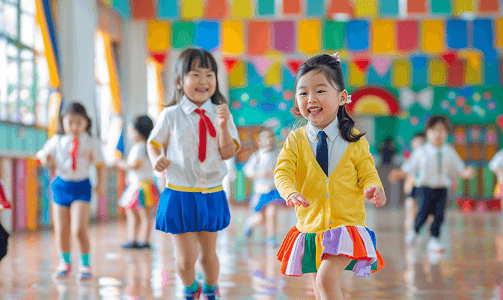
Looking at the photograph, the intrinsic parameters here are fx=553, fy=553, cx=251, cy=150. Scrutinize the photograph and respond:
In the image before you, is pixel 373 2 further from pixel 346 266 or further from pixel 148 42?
pixel 346 266

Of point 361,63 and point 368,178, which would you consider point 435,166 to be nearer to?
point 368,178

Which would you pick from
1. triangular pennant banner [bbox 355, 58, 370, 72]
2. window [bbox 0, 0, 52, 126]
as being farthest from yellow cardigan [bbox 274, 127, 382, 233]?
triangular pennant banner [bbox 355, 58, 370, 72]

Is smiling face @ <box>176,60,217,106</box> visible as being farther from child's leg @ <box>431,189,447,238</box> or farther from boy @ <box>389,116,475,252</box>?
child's leg @ <box>431,189,447,238</box>

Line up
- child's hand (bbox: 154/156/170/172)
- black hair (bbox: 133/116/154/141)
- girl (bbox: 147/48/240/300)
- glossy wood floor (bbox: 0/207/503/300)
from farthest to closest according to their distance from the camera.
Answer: black hair (bbox: 133/116/154/141), glossy wood floor (bbox: 0/207/503/300), girl (bbox: 147/48/240/300), child's hand (bbox: 154/156/170/172)

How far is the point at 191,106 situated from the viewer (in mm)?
2496

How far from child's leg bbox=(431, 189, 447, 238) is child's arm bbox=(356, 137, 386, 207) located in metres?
3.31

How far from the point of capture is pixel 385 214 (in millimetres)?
9875

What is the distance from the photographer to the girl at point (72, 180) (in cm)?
347

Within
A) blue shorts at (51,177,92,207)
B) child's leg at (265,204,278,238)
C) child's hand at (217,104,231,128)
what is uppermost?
child's hand at (217,104,231,128)

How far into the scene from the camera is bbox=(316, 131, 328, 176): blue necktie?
1.89 metres

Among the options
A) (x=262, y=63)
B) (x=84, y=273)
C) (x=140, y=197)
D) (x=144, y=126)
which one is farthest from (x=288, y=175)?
(x=262, y=63)

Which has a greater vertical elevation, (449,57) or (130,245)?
(449,57)

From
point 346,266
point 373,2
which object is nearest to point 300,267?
point 346,266

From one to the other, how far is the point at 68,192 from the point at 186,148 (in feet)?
4.50
